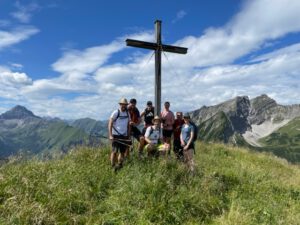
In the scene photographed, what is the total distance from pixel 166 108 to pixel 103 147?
129 inches

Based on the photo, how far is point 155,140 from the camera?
12.7 metres

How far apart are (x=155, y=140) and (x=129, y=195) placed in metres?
4.27

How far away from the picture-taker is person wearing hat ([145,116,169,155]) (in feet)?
40.2

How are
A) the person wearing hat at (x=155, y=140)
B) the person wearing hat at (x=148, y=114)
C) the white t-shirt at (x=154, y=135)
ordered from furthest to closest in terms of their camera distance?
the person wearing hat at (x=148, y=114), the white t-shirt at (x=154, y=135), the person wearing hat at (x=155, y=140)

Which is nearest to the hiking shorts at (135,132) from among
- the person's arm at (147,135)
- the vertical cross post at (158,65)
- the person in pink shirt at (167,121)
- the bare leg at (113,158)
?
the person's arm at (147,135)

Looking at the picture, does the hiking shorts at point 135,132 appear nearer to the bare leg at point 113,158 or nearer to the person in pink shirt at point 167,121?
the person in pink shirt at point 167,121

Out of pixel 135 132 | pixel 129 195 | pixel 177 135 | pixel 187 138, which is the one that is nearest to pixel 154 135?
pixel 135 132

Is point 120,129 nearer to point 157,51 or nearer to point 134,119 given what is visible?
point 134,119

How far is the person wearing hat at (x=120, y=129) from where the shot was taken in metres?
11.3

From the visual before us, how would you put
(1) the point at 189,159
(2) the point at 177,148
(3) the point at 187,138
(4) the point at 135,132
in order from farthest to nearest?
(2) the point at 177,148 < (4) the point at 135,132 < (3) the point at 187,138 < (1) the point at 189,159

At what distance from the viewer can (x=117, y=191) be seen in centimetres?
884

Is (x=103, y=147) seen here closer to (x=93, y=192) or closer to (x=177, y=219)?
(x=93, y=192)

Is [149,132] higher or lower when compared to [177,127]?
lower

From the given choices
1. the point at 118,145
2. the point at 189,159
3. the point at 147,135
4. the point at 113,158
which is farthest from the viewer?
the point at 189,159
